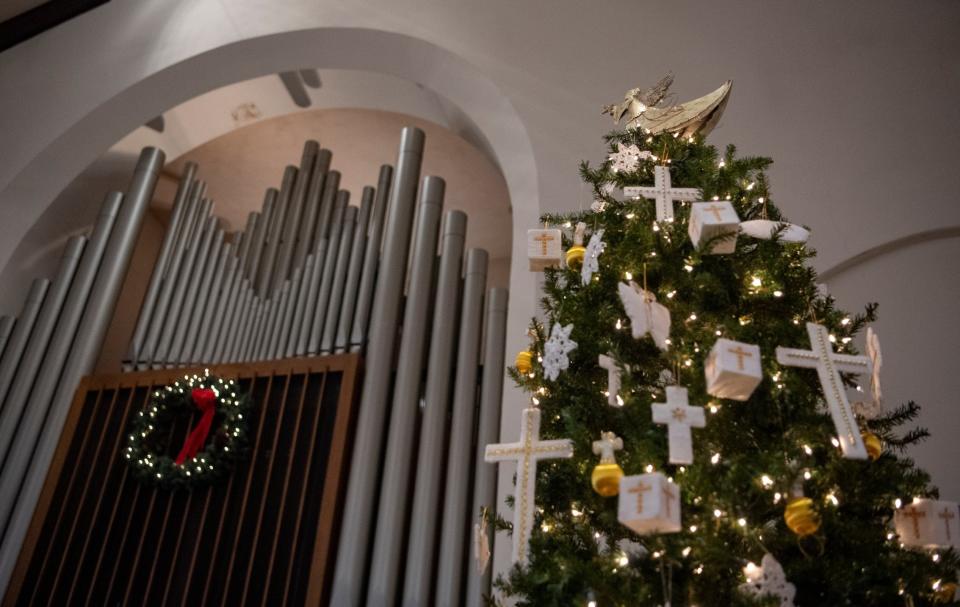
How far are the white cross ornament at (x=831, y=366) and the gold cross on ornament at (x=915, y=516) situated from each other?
292 mm

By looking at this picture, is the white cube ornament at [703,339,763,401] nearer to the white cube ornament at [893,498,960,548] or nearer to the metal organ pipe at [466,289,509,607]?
the white cube ornament at [893,498,960,548]

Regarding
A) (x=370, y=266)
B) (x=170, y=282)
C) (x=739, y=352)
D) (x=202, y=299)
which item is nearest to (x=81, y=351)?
(x=170, y=282)

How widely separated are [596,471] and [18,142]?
577 centimetres

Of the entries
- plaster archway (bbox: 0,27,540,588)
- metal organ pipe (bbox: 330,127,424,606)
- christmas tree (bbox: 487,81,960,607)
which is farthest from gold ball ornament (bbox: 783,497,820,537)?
plaster archway (bbox: 0,27,540,588)

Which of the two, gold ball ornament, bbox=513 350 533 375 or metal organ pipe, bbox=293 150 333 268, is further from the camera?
metal organ pipe, bbox=293 150 333 268

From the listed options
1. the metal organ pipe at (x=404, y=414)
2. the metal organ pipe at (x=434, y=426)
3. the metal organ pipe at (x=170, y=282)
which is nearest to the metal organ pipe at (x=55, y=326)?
the metal organ pipe at (x=170, y=282)

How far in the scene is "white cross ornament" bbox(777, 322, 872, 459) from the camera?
6.92 feet

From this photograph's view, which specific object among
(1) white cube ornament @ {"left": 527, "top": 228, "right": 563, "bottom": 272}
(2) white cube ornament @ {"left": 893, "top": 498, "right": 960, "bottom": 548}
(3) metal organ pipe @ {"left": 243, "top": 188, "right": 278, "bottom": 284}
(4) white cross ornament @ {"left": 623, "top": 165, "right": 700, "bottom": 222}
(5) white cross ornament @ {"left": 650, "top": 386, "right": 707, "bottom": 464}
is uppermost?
(3) metal organ pipe @ {"left": 243, "top": 188, "right": 278, "bottom": 284}

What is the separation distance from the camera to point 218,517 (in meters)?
4.61

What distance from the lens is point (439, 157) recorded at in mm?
7758

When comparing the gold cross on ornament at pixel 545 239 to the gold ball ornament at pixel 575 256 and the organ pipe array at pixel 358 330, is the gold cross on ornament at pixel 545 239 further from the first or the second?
the organ pipe array at pixel 358 330

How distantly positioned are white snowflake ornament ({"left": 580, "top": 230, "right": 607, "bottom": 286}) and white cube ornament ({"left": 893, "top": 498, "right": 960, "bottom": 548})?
3.69 ft

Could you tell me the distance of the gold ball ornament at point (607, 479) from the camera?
2.10m

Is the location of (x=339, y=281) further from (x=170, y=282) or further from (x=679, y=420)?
(x=679, y=420)
